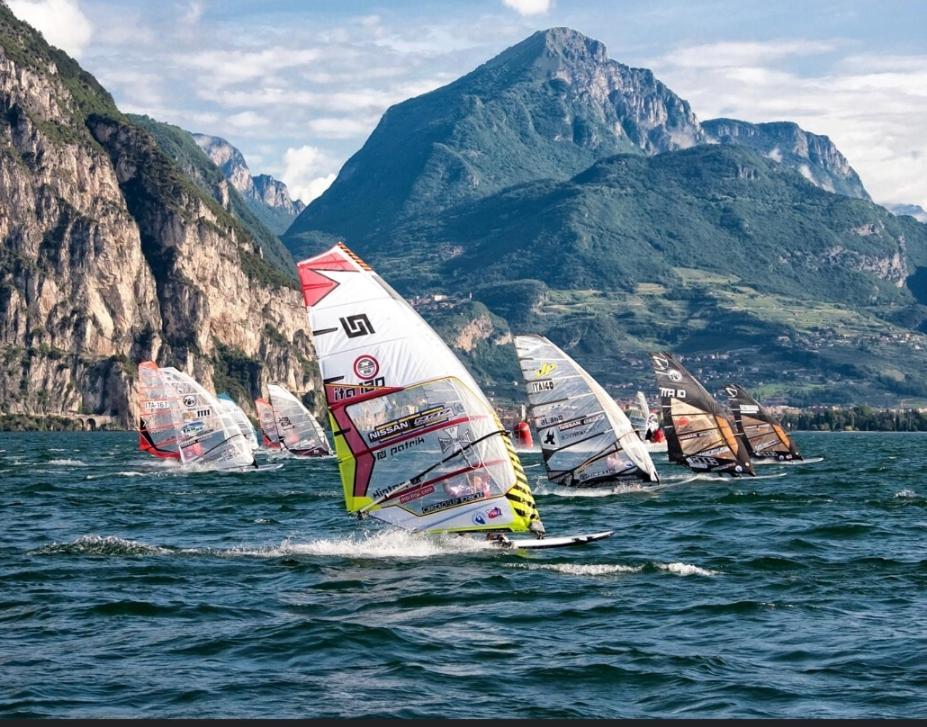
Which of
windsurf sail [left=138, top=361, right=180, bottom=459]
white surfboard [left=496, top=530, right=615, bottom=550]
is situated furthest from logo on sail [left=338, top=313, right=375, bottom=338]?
windsurf sail [left=138, top=361, right=180, bottom=459]

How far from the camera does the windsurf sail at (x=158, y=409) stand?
84.2 m

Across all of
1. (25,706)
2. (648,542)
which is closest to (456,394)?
(648,542)

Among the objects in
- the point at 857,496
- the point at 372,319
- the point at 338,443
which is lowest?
the point at 857,496

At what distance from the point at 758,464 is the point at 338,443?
66.4 m

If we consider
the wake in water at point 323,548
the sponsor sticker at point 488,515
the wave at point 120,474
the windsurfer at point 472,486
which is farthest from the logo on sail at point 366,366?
the wave at point 120,474

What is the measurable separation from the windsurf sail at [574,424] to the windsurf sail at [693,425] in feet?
31.2

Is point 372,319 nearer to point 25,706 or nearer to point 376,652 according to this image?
point 376,652

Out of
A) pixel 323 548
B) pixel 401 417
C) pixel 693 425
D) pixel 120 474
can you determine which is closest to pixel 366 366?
pixel 401 417

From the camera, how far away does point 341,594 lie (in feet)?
107

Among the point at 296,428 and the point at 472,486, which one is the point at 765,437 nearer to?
the point at 296,428

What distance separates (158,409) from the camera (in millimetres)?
87062

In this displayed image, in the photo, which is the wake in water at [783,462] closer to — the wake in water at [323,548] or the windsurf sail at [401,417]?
the wake in water at [323,548]

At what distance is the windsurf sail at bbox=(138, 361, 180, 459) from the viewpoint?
8425 centimetres

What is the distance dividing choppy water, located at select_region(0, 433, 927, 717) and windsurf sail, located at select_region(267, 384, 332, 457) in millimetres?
68050
